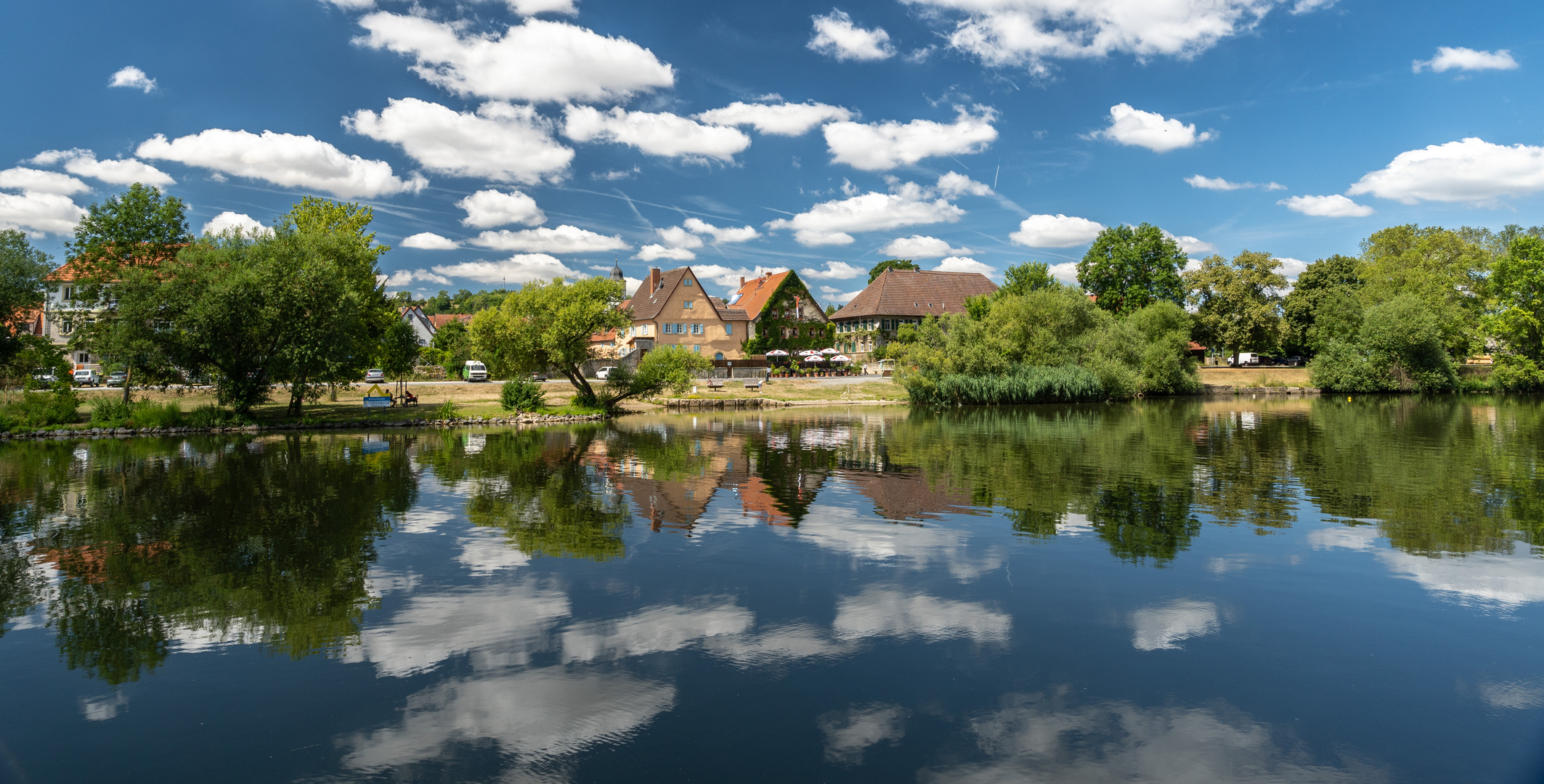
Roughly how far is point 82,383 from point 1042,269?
78.9 m

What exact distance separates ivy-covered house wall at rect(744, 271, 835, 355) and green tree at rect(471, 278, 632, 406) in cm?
3659

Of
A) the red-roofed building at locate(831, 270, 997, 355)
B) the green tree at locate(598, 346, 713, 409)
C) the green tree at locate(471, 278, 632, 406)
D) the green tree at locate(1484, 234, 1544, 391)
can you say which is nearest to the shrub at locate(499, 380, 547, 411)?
the green tree at locate(471, 278, 632, 406)

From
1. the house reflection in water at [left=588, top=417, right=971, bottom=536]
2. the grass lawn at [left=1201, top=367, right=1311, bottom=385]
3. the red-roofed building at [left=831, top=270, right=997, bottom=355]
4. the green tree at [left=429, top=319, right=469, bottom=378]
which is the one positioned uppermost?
the red-roofed building at [left=831, top=270, right=997, bottom=355]

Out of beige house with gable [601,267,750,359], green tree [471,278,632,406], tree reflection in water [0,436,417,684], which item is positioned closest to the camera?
tree reflection in water [0,436,417,684]

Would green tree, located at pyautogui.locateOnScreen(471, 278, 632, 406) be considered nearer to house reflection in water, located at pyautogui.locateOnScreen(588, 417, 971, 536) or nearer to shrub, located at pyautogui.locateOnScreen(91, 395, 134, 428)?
house reflection in water, located at pyautogui.locateOnScreen(588, 417, 971, 536)

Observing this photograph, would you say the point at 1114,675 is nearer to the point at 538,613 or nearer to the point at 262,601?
the point at 538,613

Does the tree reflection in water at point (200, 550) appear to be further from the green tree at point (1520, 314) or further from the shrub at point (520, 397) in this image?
the green tree at point (1520, 314)

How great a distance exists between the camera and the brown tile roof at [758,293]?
85.1 m

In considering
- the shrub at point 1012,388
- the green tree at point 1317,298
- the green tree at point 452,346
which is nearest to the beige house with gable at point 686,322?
the green tree at point 452,346

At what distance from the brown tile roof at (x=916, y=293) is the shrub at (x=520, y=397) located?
45137 millimetres

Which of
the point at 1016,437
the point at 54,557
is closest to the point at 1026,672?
the point at 54,557

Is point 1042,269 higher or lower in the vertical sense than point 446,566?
higher

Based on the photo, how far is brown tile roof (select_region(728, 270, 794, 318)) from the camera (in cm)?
8506

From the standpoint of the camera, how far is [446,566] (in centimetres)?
1177
